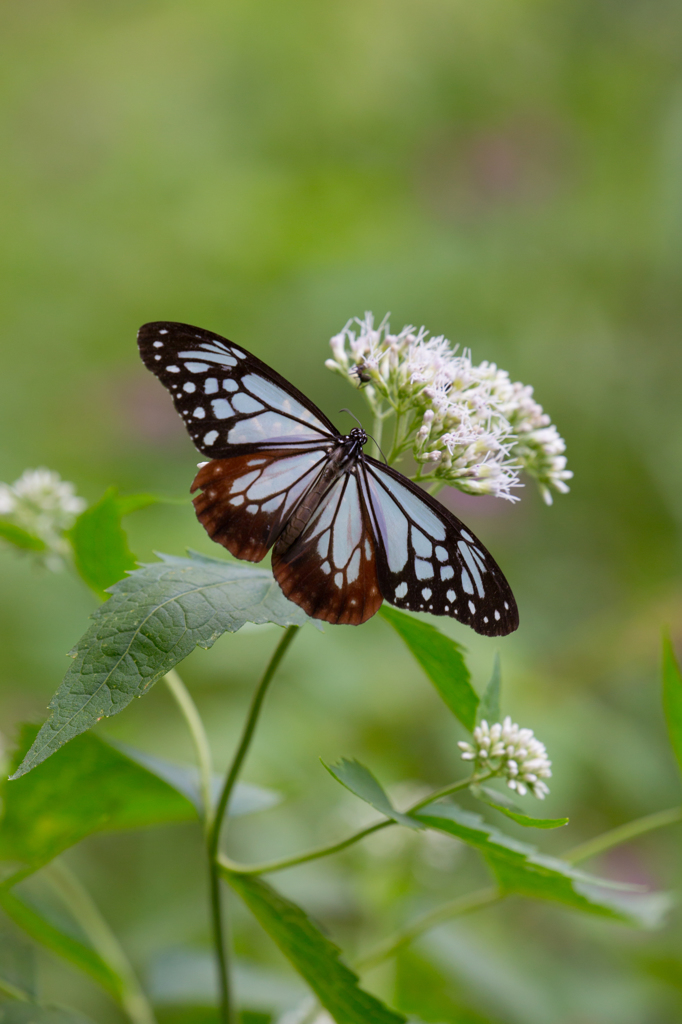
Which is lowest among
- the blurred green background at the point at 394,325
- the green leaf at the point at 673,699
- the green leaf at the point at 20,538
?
the green leaf at the point at 673,699

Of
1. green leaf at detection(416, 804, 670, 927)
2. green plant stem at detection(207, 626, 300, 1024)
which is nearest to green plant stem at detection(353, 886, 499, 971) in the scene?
green leaf at detection(416, 804, 670, 927)

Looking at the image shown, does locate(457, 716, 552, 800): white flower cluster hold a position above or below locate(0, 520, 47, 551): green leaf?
below

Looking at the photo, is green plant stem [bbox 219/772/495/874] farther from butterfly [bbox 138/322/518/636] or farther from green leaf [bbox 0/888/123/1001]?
green leaf [bbox 0/888/123/1001]

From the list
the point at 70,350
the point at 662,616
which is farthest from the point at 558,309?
the point at 70,350

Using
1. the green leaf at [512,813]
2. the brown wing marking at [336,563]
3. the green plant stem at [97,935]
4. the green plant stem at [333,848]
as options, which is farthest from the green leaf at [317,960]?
the green plant stem at [97,935]

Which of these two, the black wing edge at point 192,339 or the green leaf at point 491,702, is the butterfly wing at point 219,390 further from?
the green leaf at point 491,702

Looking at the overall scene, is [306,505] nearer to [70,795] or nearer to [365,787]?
[365,787]
